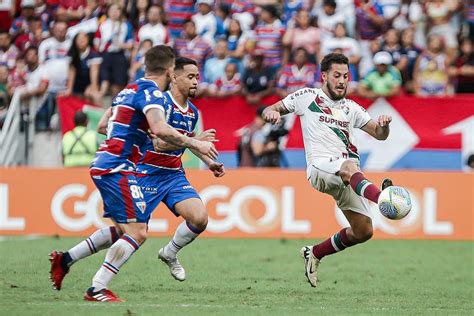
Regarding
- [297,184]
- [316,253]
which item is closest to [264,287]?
[316,253]

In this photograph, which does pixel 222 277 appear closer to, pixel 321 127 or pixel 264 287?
pixel 264 287

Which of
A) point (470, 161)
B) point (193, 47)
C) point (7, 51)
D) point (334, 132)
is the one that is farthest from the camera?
point (7, 51)

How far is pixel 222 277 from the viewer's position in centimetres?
1294

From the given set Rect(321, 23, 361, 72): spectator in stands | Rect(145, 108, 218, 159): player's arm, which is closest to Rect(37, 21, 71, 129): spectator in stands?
Rect(321, 23, 361, 72): spectator in stands

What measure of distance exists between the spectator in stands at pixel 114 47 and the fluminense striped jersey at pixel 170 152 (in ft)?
27.4

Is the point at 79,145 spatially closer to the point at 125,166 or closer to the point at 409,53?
the point at 409,53

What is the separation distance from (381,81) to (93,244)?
9.87m

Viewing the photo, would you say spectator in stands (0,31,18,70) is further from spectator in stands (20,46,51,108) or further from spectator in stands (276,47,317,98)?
spectator in stands (276,47,317,98)

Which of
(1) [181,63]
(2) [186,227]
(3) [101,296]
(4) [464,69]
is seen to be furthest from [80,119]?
(3) [101,296]

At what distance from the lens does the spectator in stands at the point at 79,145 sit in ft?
58.5

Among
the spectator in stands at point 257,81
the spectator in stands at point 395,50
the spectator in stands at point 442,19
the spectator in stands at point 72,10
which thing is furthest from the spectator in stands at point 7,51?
the spectator in stands at point 442,19

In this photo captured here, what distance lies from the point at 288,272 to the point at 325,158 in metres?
2.51

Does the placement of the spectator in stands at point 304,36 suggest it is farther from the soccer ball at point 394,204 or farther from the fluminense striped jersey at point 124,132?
the fluminense striped jersey at point 124,132

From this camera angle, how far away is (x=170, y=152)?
11.9 meters
